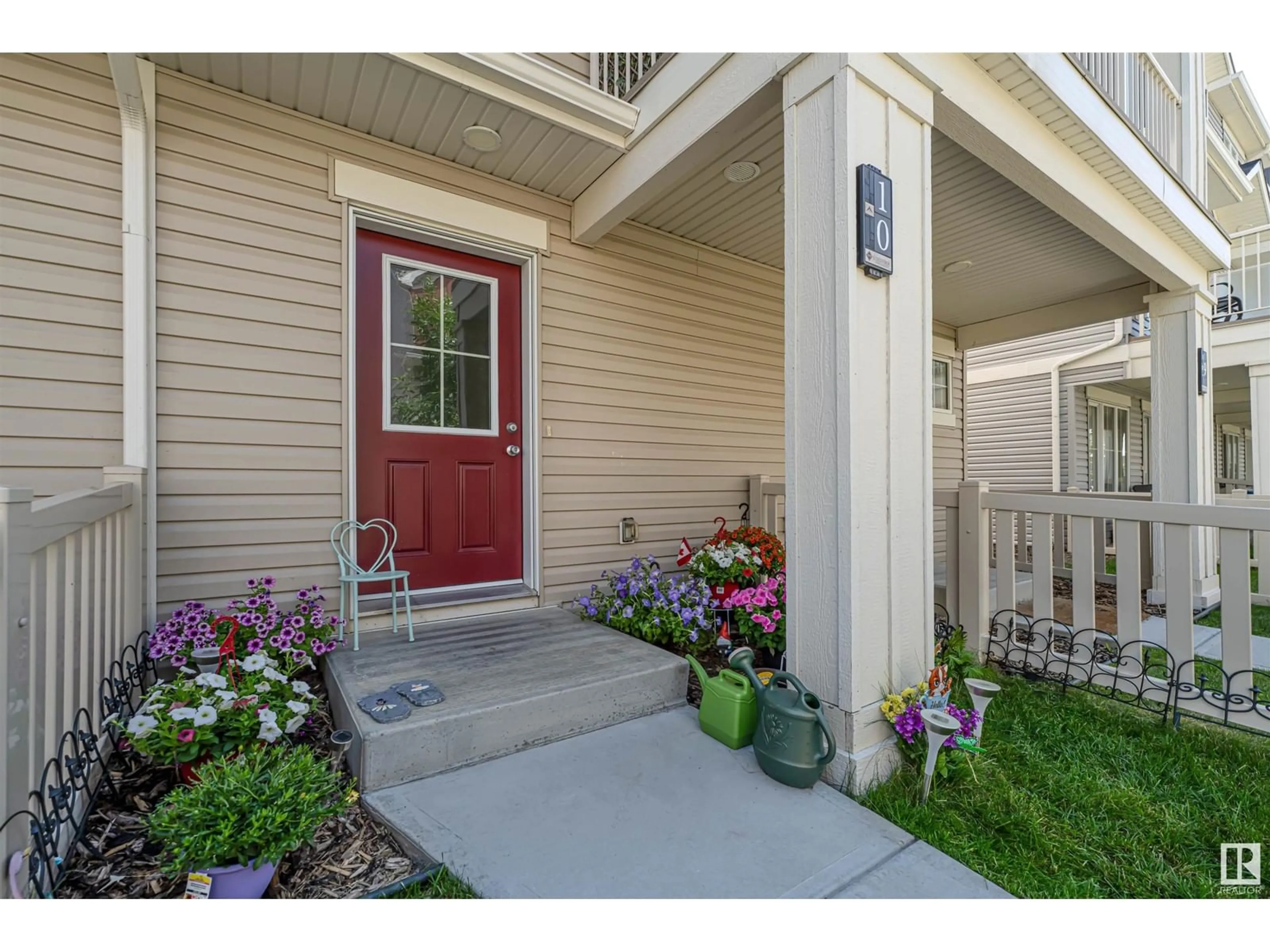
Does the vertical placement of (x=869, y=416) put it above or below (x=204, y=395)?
below

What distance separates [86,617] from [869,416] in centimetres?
232

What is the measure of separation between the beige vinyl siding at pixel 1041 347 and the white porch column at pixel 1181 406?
9.26 ft

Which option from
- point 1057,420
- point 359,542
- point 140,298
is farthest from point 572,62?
point 1057,420

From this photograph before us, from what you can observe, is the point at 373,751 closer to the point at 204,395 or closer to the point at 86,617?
the point at 86,617

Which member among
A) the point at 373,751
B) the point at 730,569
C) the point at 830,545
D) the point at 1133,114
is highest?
the point at 1133,114

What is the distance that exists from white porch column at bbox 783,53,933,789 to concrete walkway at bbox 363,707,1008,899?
279 mm

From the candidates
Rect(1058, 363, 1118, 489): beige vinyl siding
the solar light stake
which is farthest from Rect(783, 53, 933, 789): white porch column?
Rect(1058, 363, 1118, 489): beige vinyl siding

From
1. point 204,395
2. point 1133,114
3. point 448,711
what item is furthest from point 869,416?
point 1133,114

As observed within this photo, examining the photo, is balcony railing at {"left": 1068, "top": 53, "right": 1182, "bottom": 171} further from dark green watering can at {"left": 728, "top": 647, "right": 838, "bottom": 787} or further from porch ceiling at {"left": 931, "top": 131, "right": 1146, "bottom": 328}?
dark green watering can at {"left": 728, "top": 647, "right": 838, "bottom": 787}

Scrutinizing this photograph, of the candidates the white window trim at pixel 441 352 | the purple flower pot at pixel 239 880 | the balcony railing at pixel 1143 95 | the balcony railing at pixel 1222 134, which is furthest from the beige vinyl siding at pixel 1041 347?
the purple flower pot at pixel 239 880

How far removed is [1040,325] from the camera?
18.1ft

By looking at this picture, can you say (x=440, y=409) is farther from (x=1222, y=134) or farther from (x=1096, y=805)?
(x=1222, y=134)

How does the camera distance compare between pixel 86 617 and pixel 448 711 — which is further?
pixel 448 711

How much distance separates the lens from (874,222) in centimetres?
191
